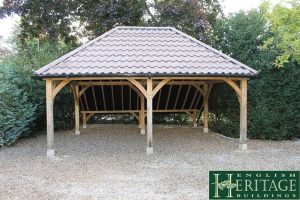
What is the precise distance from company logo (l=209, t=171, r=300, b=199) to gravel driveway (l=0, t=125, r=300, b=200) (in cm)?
43

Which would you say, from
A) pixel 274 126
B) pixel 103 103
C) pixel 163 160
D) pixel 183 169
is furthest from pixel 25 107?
pixel 274 126

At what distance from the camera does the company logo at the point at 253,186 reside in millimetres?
4738

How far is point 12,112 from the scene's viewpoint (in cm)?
1019

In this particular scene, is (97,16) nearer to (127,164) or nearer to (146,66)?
(146,66)

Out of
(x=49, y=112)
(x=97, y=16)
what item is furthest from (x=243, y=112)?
(x=97, y=16)

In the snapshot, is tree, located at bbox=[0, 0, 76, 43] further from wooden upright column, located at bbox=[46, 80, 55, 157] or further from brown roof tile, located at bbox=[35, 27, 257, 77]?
wooden upright column, located at bbox=[46, 80, 55, 157]

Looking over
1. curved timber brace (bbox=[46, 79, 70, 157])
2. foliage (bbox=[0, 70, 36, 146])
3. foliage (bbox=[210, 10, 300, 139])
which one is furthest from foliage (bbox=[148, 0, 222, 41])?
curved timber brace (bbox=[46, 79, 70, 157])

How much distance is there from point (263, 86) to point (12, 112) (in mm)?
7312

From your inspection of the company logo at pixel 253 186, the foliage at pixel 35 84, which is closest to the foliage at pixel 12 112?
the foliage at pixel 35 84

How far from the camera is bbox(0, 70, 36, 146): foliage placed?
988 cm

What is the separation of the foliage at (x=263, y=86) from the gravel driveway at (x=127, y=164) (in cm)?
57

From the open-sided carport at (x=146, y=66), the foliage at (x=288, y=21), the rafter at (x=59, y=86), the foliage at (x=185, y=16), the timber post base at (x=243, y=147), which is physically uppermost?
the foliage at (x=185, y=16)

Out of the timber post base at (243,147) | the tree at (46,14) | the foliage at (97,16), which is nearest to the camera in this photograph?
the timber post base at (243,147)

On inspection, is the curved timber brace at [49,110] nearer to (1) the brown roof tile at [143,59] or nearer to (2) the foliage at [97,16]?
(1) the brown roof tile at [143,59]
